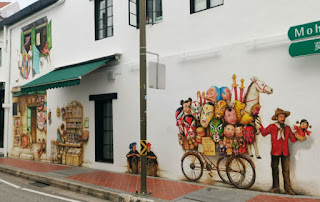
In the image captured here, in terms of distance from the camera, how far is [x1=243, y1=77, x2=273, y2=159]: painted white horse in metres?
6.79

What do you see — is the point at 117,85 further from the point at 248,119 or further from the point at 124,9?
the point at 248,119

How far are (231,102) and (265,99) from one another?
0.86 m

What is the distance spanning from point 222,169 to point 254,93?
207cm

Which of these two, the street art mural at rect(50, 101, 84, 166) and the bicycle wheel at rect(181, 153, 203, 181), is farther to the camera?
the street art mural at rect(50, 101, 84, 166)

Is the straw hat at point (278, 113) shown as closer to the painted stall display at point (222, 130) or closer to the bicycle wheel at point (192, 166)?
the painted stall display at point (222, 130)

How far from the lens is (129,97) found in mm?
9656

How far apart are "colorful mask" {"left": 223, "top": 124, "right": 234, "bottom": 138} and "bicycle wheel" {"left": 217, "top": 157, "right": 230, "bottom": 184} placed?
593 millimetres

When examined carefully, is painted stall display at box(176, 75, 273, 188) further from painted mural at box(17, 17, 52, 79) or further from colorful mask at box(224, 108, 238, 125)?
painted mural at box(17, 17, 52, 79)

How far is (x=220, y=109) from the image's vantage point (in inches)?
296

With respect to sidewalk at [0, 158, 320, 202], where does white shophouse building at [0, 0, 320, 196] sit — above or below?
above

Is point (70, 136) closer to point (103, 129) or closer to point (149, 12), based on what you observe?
point (103, 129)

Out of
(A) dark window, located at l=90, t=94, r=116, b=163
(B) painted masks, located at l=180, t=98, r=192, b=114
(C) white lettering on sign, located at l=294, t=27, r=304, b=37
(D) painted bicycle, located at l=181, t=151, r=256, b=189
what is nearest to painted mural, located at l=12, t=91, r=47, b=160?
(A) dark window, located at l=90, t=94, r=116, b=163

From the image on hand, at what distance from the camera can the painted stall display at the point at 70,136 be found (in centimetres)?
1124

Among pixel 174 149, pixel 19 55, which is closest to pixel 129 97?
pixel 174 149
